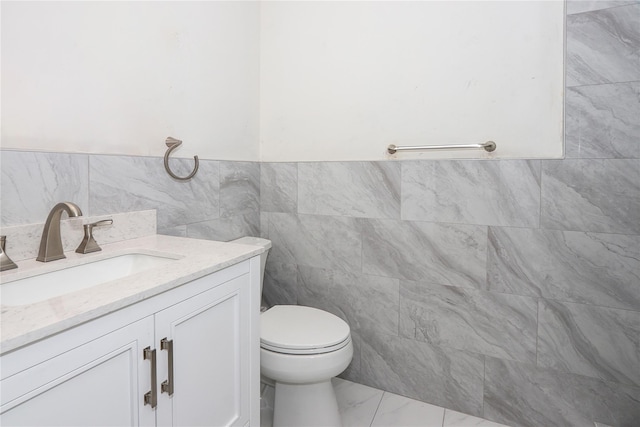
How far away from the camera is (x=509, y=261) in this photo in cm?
156

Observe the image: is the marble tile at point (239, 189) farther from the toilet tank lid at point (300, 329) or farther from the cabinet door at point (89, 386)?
the cabinet door at point (89, 386)

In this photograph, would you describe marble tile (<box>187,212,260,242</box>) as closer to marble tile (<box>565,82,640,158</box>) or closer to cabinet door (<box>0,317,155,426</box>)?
cabinet door (<box>0,317,155,426</box>)

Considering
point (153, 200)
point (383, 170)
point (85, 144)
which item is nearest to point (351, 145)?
point (383, 170)

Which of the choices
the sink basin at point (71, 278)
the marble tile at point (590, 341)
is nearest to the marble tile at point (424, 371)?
the marble tile at point (590, 341)

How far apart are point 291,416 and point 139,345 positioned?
941 millimetres

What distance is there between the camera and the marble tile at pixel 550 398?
143 cm

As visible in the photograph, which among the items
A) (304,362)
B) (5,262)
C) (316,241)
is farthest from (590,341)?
(5,262)

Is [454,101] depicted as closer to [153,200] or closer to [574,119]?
[574,119]

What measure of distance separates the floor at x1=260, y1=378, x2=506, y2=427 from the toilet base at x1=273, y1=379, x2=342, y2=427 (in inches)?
5.8

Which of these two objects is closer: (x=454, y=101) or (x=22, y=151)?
(x=22, y=151)

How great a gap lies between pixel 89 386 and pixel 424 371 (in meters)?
1.49

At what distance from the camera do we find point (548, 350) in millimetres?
1522

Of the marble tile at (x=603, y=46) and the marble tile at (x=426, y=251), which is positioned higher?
the marble tile at (x=603, y=46)

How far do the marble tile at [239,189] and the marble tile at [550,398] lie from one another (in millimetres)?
1433
